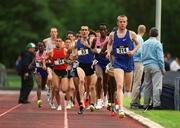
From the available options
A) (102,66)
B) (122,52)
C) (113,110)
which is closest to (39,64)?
(102,66)

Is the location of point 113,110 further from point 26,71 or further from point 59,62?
point 26,71

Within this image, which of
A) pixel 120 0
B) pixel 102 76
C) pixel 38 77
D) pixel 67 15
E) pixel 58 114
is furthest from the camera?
pixel 67 15

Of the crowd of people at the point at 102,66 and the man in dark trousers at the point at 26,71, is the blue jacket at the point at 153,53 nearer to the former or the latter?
the crowd of people at the point at 102,66

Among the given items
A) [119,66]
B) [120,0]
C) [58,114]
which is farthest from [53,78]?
[120,0]

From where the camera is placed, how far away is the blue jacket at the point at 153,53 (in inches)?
963

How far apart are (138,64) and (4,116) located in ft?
17.0

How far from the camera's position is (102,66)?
24953mm

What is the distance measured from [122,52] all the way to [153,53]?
12.6 feet

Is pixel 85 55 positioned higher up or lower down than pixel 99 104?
higher up

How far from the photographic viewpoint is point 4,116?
2211cm

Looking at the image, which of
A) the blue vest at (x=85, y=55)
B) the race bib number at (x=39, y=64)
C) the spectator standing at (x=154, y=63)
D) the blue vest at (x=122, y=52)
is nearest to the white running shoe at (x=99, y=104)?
the spectator standing at (x=154, y=63)

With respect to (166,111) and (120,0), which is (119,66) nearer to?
(166,111)

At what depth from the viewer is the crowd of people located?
21000mm

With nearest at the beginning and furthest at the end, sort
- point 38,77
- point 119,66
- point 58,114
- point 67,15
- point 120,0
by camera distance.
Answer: point 119,66 → point 58,114 → point 38,77 → point 120,0 → point 67,15
